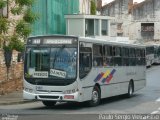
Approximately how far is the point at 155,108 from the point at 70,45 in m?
4.09

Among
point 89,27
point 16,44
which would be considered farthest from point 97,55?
point 89,27

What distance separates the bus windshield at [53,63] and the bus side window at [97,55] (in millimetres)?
1612

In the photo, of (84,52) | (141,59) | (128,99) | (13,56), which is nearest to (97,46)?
(84,52)

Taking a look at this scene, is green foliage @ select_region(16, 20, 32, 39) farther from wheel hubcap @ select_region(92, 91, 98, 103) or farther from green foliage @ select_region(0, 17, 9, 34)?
wheel hubcap @ select_region(92, 91, 98, 103)

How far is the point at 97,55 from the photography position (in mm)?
21281

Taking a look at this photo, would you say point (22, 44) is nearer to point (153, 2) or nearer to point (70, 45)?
point (70, 45)

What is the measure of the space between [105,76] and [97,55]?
51.2 inches

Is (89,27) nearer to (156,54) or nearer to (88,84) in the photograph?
(156,54)

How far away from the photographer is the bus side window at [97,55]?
69.1 ft

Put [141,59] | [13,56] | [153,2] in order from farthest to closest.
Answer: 1. [153,2]
2. [13,56]
3. [141,59]

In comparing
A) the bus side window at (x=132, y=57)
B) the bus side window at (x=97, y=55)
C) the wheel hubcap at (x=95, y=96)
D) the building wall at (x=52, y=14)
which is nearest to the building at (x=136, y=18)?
the building wall at (x=52, y=14)

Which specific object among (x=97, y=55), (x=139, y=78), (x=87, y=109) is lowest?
(x=87, y=109)

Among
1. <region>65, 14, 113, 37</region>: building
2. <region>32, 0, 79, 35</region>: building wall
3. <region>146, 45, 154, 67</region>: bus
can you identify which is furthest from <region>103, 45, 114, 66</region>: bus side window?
<region>146, 45, 154, 67</region>: bus

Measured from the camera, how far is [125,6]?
292 feet
